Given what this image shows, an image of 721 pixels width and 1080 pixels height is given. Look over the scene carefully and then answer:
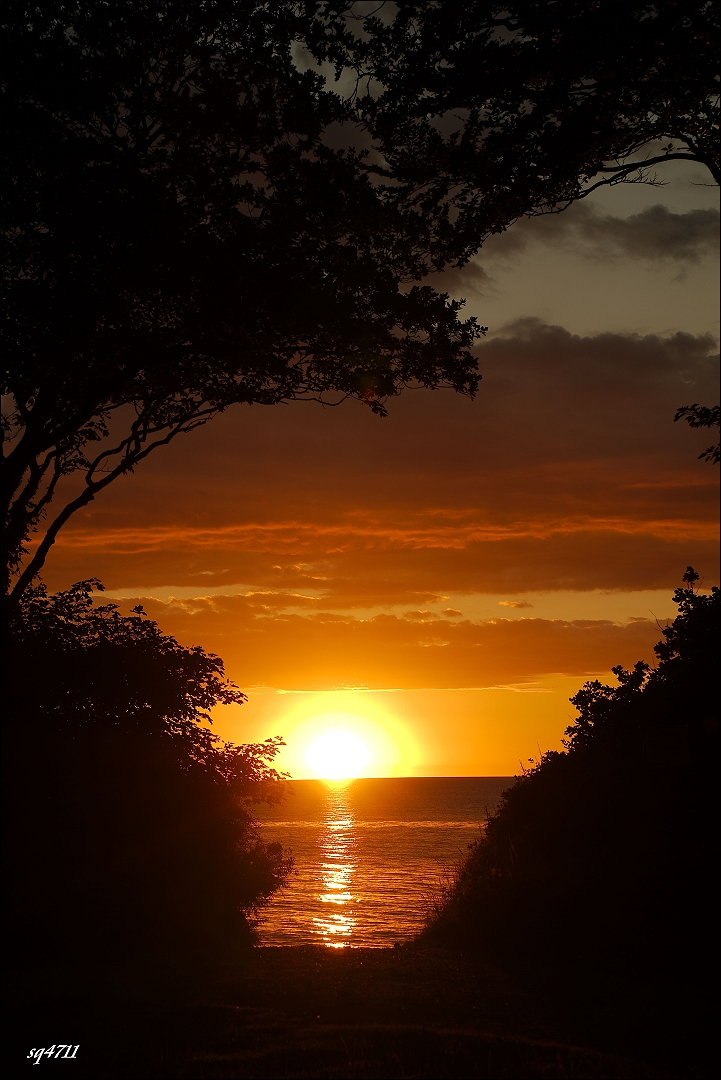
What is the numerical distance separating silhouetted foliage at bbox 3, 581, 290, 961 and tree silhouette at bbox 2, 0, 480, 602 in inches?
126

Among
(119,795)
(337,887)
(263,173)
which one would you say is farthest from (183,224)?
(337,887)

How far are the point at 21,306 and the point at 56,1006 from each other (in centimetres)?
1180

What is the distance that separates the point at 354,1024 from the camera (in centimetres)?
1166

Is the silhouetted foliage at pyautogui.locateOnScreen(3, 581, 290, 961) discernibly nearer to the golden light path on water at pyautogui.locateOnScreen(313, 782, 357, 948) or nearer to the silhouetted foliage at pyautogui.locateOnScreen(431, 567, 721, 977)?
the golden light path on water at pyautogui.locateOnScreen(313, 782, 357, 948)

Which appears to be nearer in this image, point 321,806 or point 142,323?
point 142,323

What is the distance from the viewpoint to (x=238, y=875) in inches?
812

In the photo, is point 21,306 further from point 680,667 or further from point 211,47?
point 680,667

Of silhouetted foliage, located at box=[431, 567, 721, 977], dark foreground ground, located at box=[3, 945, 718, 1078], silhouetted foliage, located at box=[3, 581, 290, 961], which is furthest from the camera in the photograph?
silhouetted foliage, located at box=[3, 581, 290, 961]

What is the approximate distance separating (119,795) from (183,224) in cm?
1161

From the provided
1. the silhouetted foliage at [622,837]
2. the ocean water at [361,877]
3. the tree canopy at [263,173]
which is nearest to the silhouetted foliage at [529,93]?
the tree canopy at [263,173]

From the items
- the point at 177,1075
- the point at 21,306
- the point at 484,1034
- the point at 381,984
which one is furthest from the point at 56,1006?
the point at 21,306

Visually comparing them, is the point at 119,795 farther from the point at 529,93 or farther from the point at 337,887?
the point at 337,887

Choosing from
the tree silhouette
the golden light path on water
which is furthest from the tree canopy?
the golden light path on water

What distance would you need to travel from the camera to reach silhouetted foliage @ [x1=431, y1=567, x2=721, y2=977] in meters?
14.1
